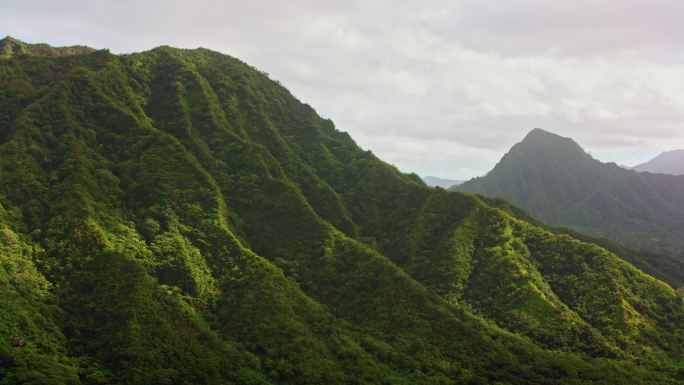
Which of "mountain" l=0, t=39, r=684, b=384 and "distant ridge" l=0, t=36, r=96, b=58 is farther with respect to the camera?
"distant ridge" l=0, t=36, r=96, b=58

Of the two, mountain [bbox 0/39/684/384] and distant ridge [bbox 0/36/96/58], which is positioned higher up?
distant ridge [bbox 0/36/96/58]

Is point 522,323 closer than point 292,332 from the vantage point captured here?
No

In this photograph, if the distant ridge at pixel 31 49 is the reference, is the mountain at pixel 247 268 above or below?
below

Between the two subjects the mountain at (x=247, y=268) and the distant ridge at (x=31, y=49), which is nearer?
the mountain at (x=247, y=268)

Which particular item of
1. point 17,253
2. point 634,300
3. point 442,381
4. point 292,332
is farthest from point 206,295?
point 634,300

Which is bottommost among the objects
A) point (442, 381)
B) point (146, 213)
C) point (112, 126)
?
point (442, 381)

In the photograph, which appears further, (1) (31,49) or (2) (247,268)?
(1) (31,49)

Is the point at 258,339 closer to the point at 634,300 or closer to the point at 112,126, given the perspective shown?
the point at 112,126

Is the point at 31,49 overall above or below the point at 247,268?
above
